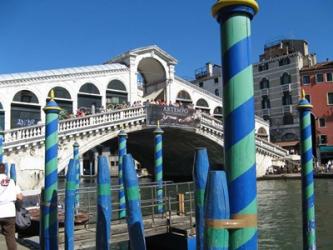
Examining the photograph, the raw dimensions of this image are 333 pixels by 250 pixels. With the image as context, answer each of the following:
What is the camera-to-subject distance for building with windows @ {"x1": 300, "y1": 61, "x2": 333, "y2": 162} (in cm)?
2578

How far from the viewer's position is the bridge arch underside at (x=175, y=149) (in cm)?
2025

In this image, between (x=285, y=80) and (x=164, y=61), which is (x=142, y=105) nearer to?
(x=164, y=61)

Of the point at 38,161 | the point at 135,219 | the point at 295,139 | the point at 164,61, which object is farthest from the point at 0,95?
the point at 295,139

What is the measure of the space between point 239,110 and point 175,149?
21.9 metres

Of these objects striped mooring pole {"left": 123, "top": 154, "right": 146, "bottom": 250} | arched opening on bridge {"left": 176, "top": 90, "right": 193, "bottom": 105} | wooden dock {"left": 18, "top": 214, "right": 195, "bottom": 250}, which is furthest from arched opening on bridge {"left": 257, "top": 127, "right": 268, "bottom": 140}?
striped mooring pole {"left": 123, "top": 154, "right": 146, "bottom": 250}

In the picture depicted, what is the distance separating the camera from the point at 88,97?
65.6 ft

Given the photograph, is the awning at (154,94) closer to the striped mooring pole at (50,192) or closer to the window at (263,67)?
the window at (263,67)

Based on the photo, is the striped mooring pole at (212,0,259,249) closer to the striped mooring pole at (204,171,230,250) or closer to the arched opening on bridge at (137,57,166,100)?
the striped mooring pole at (204,171,230,250)

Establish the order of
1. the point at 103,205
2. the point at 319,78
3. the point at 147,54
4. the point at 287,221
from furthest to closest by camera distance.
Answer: the point at 319,78
the point at 147,54
the point at 287,221
the point at 103,205

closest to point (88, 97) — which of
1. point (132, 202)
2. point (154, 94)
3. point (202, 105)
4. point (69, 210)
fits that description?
point (154, 94)

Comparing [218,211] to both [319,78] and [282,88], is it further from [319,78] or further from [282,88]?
[282,88]

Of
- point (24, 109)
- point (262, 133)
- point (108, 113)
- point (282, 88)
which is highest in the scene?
point (282, 88)

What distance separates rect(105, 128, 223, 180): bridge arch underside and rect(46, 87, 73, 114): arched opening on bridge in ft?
9.65

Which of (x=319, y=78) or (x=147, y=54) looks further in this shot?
(x=319, y=78)
